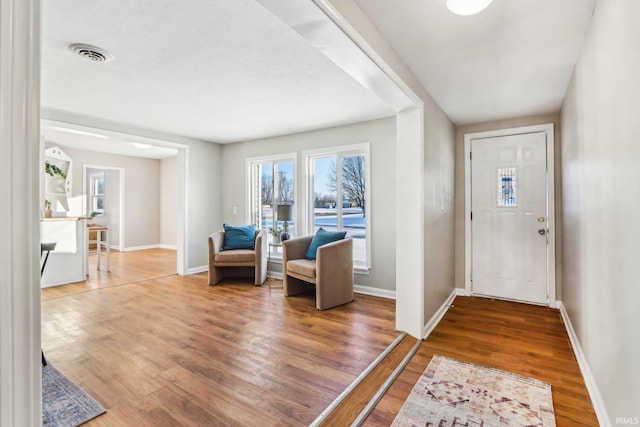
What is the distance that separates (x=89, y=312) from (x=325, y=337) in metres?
2.64

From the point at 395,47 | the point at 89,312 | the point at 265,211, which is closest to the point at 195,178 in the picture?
the point at 265,211

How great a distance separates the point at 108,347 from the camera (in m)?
2.57

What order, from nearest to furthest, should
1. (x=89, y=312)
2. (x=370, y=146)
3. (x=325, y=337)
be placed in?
(x=325, y=337) → (x=89, y=312) → (x=370, y=146)

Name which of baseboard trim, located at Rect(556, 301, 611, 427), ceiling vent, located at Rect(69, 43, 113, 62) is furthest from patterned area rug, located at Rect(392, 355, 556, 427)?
ceiling vent, located at Rect(69, 43, 113, 62)

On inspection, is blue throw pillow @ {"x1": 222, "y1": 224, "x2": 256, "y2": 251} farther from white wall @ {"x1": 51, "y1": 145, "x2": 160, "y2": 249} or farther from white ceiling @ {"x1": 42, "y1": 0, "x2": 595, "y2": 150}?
white wall @ {"x1": 51, "y1": 145, "x2": 160, "y2": 249}

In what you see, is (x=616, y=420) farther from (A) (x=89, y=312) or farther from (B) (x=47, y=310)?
(B) (x=47, y=310)

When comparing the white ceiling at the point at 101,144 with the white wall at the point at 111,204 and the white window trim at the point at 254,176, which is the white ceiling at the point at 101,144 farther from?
the white window trim at the point at 254,176

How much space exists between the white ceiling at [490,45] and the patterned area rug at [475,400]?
2.32 m

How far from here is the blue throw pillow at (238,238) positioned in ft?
15.8

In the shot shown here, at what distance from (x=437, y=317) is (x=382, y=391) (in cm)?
150

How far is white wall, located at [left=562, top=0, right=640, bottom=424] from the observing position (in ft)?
4.11

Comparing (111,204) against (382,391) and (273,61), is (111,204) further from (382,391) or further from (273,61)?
(382,391)

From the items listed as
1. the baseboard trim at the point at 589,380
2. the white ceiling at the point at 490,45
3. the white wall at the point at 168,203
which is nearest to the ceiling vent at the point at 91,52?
the white ceiling at the point at 490,45

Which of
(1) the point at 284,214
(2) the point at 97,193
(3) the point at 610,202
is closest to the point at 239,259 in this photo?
(1) the point at 284,214
